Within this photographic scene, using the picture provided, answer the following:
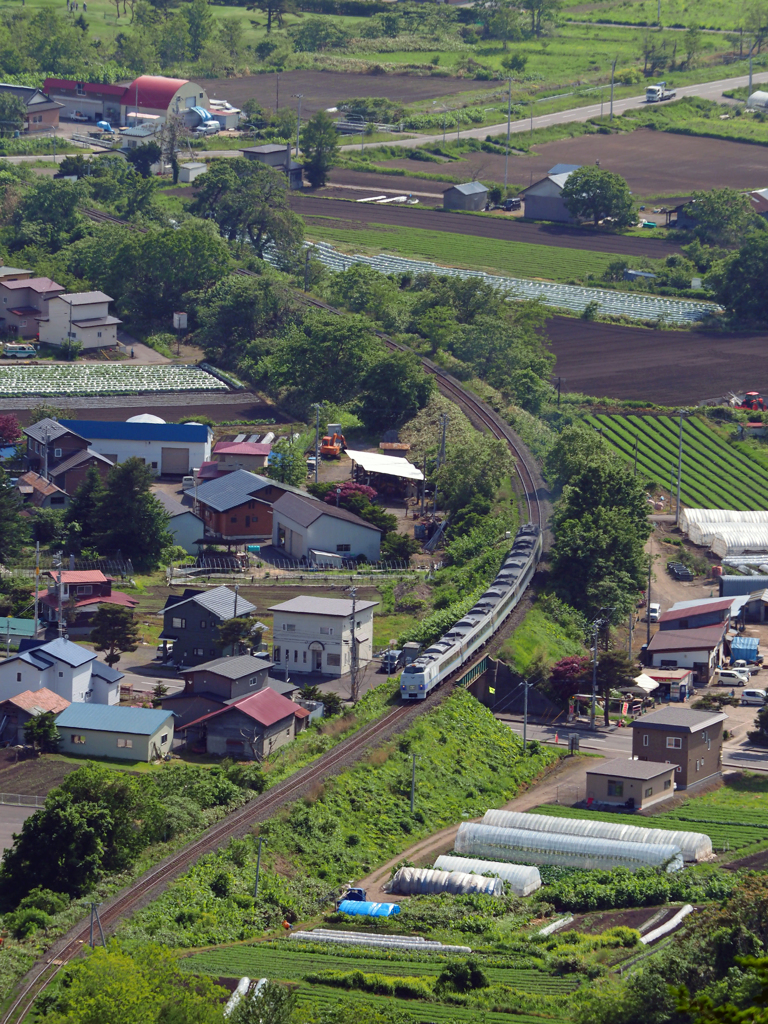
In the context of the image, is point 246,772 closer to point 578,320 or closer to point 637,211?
point 578,320

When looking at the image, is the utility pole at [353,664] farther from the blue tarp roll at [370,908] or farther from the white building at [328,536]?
the blue tarp roll at [370,908]

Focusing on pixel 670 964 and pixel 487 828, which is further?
pixel 487 828

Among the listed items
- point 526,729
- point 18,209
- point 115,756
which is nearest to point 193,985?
point 115,756

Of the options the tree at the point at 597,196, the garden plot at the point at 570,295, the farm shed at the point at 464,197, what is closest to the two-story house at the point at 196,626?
the garden plot at the point at 570,295

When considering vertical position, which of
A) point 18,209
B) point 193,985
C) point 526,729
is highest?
point 18,209

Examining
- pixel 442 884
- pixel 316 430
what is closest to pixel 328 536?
pixel 316 430

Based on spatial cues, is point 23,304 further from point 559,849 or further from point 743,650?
point 559,849
